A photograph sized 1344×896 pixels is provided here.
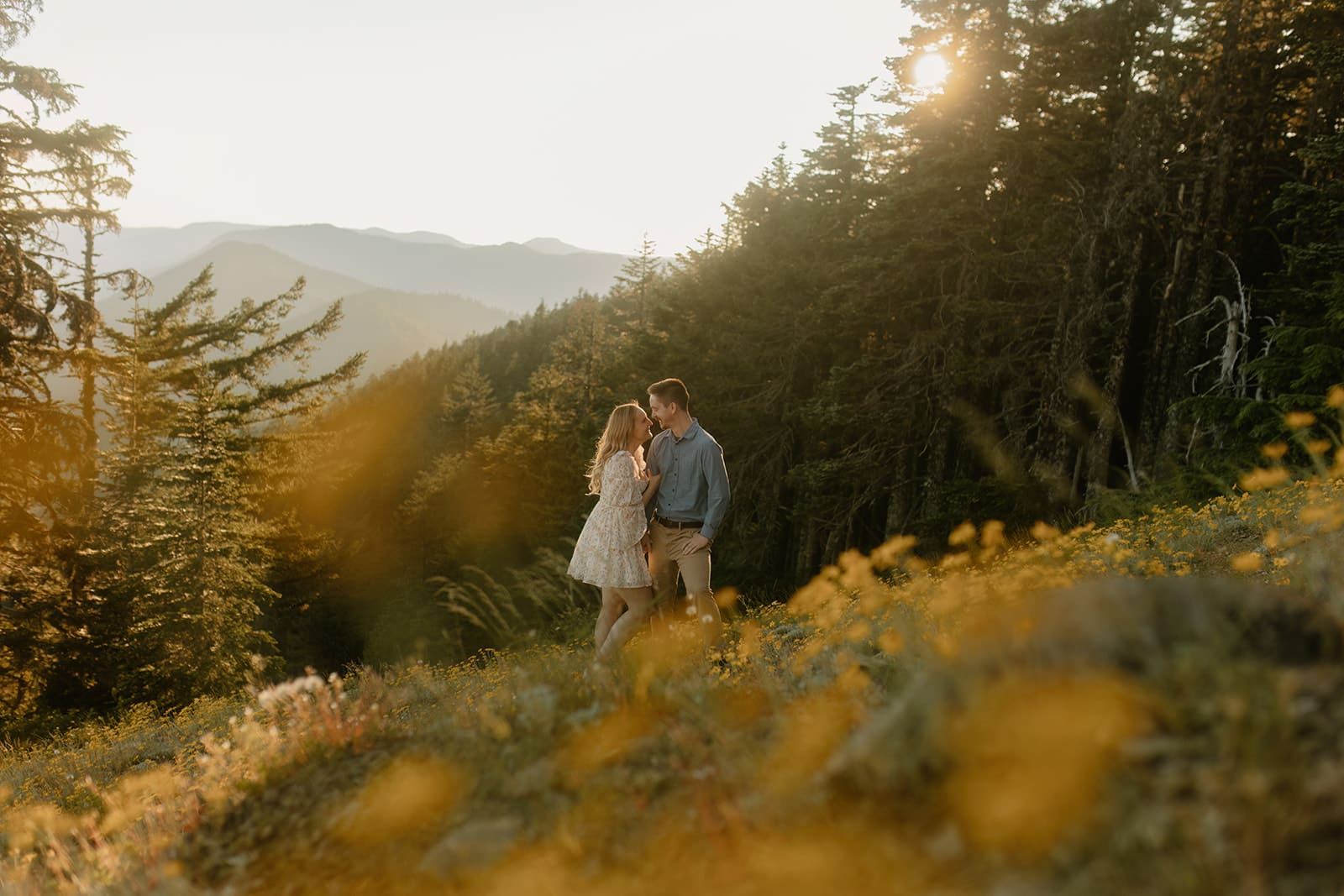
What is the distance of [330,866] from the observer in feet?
9.43

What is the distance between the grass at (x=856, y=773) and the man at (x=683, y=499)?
1.85 metres

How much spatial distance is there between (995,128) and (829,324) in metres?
5.82

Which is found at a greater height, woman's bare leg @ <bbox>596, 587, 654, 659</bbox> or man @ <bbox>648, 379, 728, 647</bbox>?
man @ <bbox>648, 379, 728, 647</bbox>

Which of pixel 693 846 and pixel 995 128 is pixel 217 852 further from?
pixel 995 128

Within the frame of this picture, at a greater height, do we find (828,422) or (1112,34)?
(1112,34)

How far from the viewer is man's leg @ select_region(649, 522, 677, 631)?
6500mm

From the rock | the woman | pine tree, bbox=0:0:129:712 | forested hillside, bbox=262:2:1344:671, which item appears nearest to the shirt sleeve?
the woman

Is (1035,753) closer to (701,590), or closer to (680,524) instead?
(701,590)

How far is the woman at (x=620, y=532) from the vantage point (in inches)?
243

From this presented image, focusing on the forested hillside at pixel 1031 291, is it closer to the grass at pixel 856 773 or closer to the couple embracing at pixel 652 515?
the couple embracing at pixel 652 515

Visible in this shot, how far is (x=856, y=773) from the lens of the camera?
241 cm

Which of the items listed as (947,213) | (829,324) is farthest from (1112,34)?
(829,324)

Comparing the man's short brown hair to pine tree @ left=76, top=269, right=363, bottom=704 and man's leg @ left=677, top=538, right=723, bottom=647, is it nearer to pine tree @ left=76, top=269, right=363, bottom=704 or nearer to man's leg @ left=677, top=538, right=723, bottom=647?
man's leg @ left=677, top=538, right=723, bottom=647

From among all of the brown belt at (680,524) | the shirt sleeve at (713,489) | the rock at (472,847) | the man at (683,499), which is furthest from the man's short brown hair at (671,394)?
the rock at (472,847)
